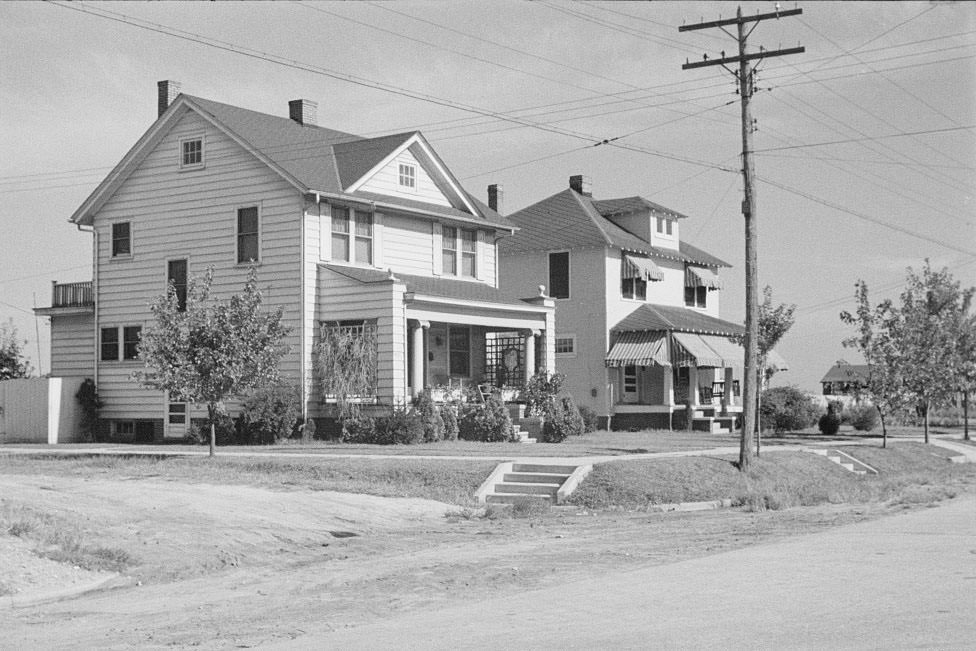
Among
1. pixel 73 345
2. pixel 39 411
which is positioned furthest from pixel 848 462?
pixel 73 345

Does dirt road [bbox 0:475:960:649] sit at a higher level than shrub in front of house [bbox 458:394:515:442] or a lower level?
lower

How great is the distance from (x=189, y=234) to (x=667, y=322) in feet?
58.0

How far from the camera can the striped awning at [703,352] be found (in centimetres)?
4306

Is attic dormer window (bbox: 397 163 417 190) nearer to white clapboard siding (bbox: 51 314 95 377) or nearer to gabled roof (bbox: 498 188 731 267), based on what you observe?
gabled roof (bbox: 498 188 731 267)

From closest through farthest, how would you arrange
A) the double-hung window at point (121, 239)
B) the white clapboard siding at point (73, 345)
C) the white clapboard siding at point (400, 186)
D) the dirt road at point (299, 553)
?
1. the dirt road at point (299, 553)
2. the white clapboard siding at point (400, 186)
3. the double-hung window at point (121, 239)
4. the white clapboard siding at point (73, 345)

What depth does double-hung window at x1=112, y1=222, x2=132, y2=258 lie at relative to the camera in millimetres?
36625

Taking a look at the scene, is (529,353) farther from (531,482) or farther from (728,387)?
(728,387)

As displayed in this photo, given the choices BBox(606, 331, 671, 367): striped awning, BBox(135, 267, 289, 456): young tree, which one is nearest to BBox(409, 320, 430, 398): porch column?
BBox(135, 267, 289, 456): young tree

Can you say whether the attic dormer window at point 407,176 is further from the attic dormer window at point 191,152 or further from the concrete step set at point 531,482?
the concrete step set at point 531,482

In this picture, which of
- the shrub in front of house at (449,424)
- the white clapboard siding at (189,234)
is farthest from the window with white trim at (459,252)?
the shrub in front of house at (449,424)

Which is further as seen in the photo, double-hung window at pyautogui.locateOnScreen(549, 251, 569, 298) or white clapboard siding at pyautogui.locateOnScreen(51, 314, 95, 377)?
double-hung window at pyautogui.locateOnScreen(549, 251, 569, 298)

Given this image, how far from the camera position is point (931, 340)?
3844 centimetres

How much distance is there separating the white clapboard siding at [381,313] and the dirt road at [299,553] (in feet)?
36.6

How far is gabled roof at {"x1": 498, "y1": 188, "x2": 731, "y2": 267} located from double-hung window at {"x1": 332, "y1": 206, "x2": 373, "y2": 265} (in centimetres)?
1043
